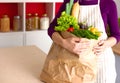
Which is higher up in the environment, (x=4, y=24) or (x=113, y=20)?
(x=113, y=20)

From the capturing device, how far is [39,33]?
2898mm

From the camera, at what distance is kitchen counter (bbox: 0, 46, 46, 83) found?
1.32 metres

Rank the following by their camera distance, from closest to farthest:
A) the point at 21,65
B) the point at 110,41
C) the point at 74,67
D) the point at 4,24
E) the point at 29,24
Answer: the point at 74,67, the point at 110,41, the point at 21,65, the point at 4,24, the point at 29,24

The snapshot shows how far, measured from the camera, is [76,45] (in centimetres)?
114

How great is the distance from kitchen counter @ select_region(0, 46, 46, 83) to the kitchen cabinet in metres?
0.99

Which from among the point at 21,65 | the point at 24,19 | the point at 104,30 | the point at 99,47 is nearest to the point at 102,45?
the point at 99,47

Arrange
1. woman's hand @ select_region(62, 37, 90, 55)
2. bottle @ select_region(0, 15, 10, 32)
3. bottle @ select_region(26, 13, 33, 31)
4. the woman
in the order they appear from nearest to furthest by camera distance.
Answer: woman's hand @ select_region(62, 37, 90, 55) < the woman < bottle @ select_region(0, 15, 10, 32) < bottle @ select_region(26, 13, 33, 31)

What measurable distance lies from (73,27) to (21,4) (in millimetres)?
1760

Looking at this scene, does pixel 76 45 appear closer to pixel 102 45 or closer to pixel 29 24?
pixel 102 45

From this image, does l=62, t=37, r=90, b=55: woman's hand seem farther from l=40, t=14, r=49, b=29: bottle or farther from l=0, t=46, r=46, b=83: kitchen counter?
l=40, t=14, r=49, b=29: bottle

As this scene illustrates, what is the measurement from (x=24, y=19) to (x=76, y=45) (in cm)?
174

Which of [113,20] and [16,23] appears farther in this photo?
[16,23]

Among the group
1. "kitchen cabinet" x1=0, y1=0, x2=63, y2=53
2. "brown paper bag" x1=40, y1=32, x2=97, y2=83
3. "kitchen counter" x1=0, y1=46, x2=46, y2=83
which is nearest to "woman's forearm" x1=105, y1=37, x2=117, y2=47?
"brown paper bag" x1=40, y1=32, x2=97, y2=83

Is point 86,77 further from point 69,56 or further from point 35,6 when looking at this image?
point 35,6
